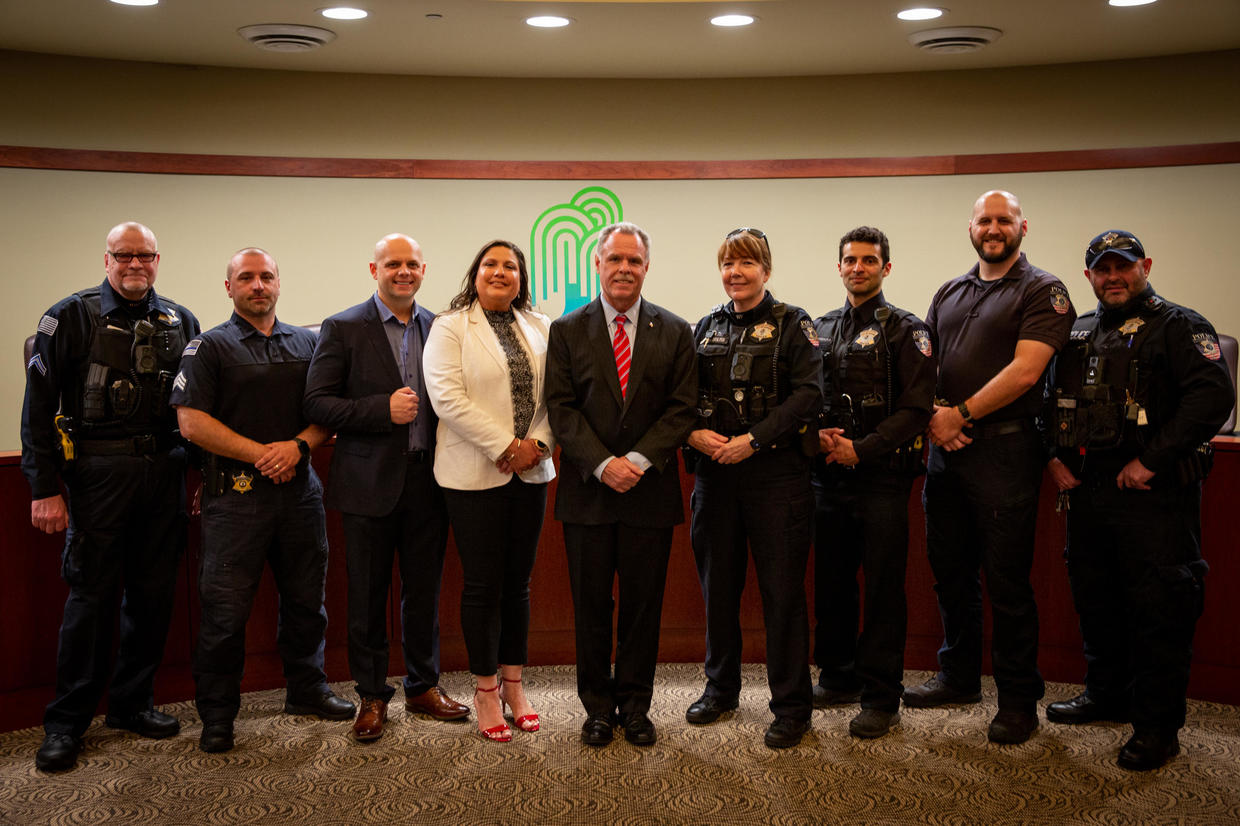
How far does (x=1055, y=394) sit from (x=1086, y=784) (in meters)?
1.28

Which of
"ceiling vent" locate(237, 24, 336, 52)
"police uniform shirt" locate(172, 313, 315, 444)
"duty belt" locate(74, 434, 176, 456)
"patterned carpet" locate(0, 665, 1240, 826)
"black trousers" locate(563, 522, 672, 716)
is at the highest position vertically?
"ceiling vent" locate(237, 24, 336, 52)

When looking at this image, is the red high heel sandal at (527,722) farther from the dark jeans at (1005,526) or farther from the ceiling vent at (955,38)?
the ceiling vent at (955,38)

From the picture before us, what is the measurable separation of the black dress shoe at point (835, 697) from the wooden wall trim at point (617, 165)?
12.4 ft

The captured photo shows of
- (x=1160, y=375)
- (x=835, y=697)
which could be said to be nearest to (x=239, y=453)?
(x=835, y=697)

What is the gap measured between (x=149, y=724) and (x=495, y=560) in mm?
1382

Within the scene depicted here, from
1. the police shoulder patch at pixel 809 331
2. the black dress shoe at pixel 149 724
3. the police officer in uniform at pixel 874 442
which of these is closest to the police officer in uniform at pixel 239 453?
the black dress shoe at pixel 149 724

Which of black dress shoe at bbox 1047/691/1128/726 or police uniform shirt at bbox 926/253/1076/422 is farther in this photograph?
black dress shoe at bbox 1047/691/1128/726

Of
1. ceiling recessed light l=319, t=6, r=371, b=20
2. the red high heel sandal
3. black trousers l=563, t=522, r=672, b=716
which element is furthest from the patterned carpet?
ceiling recessed light l=319, t=6, r=371, b=20

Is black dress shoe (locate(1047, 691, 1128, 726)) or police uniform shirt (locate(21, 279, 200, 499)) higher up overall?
police uniform shirt (locate(21, 279, 200, 499))

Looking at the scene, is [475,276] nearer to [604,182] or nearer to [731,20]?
[731,20]

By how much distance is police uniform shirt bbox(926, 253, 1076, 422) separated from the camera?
347 cm

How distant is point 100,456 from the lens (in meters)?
3.46

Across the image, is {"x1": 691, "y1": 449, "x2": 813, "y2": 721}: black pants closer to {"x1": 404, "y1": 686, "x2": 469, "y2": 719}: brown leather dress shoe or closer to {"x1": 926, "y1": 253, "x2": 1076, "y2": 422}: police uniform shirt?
{"x1": 926, "y1": 253, "x2": 1076, "y2": 422}: police uniform shirt

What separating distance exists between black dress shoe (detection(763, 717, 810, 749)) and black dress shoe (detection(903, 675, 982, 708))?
1.82 ft
